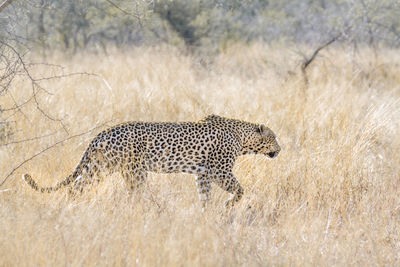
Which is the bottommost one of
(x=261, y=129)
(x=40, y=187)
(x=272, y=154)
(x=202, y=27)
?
(x=202, y=27)

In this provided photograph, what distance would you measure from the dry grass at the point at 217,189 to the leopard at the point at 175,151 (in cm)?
14

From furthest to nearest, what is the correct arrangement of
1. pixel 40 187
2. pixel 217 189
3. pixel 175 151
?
pixel 217 189 → pixel 175 151 → pixel 40 187

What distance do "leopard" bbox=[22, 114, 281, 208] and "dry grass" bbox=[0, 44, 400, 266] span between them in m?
0.14

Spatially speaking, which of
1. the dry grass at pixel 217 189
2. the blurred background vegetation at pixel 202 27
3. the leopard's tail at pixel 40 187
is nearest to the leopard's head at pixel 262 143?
the dry grass at pixel 217 189

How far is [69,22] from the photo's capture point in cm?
1670

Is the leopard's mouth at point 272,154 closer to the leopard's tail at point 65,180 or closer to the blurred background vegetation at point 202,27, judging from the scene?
the leopard's tail at point 65,180

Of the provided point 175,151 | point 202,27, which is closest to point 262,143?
point 175,151

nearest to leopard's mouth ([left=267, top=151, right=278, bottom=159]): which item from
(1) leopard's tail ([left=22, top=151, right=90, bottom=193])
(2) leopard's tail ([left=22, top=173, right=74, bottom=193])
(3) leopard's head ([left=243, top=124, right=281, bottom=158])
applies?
(3) leopard's head ([left=243, top=124, right=281, bottom=158])

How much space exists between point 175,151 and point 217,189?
628 millimetres

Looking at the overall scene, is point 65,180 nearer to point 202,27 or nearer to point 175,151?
point 175,151

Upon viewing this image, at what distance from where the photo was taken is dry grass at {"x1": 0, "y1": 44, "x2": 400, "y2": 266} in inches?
162

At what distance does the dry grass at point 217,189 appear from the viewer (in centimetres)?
412

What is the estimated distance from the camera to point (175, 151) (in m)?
5.80

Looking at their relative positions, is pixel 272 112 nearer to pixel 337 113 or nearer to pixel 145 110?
pixel 337 113
